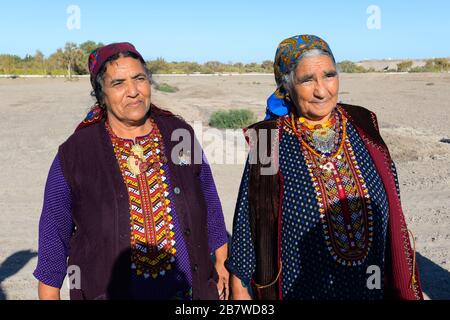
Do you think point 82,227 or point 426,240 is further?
point 426,240

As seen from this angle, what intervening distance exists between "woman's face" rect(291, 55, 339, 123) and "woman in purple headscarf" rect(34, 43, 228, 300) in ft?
2.31

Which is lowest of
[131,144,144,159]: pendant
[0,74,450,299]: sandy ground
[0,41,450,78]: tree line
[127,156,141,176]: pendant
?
[0,74,450,299]: sandy ground

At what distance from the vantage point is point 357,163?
2.53 metres

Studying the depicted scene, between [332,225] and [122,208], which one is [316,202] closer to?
[332,225]

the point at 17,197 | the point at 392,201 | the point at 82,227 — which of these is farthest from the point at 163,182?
the point at 17,197

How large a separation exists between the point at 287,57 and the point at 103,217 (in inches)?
47.4

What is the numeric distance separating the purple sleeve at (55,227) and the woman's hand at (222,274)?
2.87 ft

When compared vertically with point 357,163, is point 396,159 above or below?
below

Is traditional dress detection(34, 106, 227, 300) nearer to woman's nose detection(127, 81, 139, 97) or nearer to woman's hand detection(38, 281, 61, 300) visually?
woman's hand detection(38, 281, 61, 300)

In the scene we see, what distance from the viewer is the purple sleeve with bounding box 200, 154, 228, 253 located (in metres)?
2.74

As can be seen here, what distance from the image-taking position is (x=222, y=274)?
284 cm

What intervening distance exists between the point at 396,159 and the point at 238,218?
7.84m

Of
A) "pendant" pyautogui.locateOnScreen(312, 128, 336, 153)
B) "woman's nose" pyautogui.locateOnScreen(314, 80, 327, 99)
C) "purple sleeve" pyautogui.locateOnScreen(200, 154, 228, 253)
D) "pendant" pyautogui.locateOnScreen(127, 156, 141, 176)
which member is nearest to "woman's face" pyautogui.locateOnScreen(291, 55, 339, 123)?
"woman's nose" pyautogui.locateOnScreen(314, 80, 327, 99)
